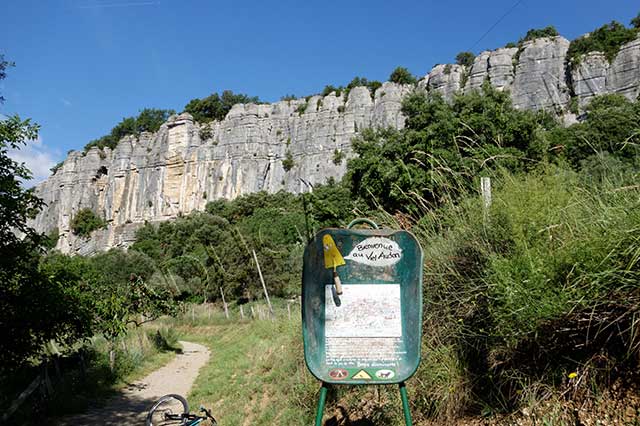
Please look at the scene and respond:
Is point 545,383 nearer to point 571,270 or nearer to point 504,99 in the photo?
point 571,270

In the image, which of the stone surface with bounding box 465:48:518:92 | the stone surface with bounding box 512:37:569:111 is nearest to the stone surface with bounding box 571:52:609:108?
the stone surface with bounding box 512:37:569:111

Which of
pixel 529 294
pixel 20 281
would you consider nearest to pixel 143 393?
pixel 20 281

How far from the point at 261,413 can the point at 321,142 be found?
51.7 metres

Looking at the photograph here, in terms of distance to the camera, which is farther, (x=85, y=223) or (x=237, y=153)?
(x=85, y=223)

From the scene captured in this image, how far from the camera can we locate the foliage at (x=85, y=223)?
64500mm

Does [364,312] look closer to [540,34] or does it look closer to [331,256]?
[331,256]

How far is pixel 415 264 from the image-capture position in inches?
102

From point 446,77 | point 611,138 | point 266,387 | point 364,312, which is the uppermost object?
point 446,77

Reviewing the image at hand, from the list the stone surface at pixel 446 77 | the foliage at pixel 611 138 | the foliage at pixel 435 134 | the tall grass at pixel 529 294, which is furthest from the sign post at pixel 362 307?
the stone surface at pixel 446 77

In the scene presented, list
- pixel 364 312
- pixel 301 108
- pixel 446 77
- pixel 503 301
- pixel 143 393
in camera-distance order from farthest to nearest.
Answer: pixel 301 108 → pixel 446 77 → pixel 143 393 → pixel 503 301 → pixel 364 312

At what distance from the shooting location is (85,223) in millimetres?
64750

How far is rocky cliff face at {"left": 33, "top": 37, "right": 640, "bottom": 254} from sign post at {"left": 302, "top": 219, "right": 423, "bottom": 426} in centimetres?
4629

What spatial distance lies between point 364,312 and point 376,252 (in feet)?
1.14

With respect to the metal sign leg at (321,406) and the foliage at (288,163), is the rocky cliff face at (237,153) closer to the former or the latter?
the foliage at (288,163)
